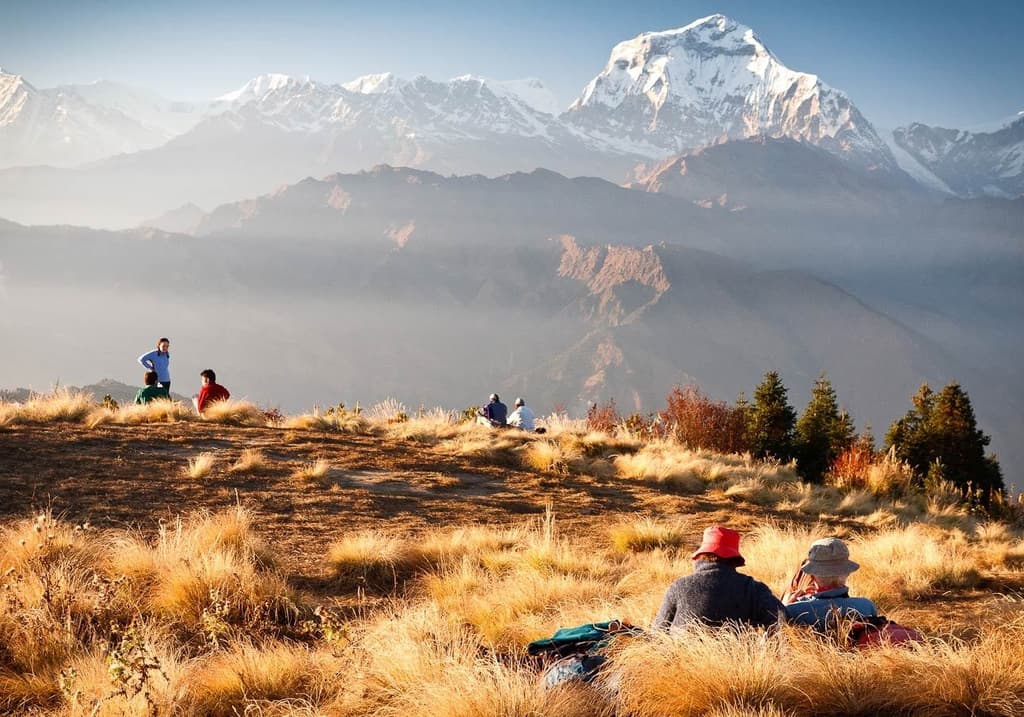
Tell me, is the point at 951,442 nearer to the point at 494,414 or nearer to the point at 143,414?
the point at 494,414

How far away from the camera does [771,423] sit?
2705 centimetres

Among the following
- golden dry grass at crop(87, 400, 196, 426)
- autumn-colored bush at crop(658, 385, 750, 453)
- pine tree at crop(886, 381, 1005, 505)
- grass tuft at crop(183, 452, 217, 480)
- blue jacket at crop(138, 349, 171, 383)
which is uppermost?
blue jacket at crop(138, 349, 171, 383)

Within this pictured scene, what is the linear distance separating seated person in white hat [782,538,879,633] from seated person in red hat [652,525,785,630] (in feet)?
1.43

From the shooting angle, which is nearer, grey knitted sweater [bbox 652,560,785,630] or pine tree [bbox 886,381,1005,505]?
grey knitted sweater [bbox 652,560,785,630]

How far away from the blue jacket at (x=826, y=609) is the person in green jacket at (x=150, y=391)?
15118 millimetres

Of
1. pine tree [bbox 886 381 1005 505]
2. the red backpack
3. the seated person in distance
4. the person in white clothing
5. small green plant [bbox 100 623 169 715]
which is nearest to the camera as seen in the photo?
small green plant [bbox 100 623 169 715]

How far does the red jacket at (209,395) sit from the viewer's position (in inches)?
639

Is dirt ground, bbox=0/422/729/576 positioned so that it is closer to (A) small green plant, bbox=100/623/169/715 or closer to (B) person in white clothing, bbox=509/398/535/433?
(A) small green plant, bbox=100/623/169/715

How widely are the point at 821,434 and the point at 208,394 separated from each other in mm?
22753

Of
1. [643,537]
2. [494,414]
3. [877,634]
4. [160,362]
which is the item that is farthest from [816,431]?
[877,634]

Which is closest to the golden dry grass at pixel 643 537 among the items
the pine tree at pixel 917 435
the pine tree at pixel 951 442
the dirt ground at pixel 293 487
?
the dirt ground at pixel 293 487

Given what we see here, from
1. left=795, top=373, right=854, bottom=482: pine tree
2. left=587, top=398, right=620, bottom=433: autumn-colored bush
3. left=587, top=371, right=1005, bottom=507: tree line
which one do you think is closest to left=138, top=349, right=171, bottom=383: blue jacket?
left=587, top=398, right=620, bottom=433: autumn-colored bush

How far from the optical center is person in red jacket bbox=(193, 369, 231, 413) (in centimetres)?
1619

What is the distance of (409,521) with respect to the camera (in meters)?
9.38
